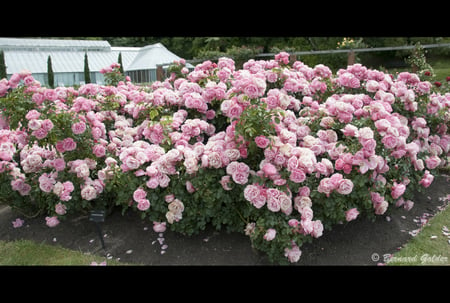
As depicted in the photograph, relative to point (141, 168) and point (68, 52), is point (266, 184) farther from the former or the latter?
point (68, 52)

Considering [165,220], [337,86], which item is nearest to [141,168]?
[165,220]

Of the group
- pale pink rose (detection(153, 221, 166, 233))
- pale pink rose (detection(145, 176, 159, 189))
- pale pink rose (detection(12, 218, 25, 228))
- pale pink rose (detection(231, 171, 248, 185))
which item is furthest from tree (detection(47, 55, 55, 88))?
pale pink rose (detection(231, 171, 248, 185))

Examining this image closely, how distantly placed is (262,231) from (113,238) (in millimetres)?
1604

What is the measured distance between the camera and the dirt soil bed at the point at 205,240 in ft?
9.71

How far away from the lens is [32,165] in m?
3.54

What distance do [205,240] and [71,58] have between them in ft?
72.5

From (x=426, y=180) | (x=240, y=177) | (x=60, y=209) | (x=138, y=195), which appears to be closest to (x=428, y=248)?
(x=426, y=180)

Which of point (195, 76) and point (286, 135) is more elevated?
point (195, 76)

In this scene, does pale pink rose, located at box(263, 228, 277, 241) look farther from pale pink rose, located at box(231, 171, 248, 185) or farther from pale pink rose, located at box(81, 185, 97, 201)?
pale pink rose, located at box(81, 185, 97, 201)

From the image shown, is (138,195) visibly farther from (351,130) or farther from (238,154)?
(351,130)

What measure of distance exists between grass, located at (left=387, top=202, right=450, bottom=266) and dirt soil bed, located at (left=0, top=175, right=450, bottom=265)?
98mm

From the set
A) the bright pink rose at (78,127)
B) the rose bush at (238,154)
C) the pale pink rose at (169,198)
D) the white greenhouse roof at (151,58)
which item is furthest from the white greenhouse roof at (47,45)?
the pale pink rose at (169,198)

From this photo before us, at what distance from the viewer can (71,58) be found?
21781 mm

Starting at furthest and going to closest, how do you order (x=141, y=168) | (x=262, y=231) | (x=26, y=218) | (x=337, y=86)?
(x=337, y=86)
(x=26, y=218)
(x=141, y=168)
(x=262, y=231)
